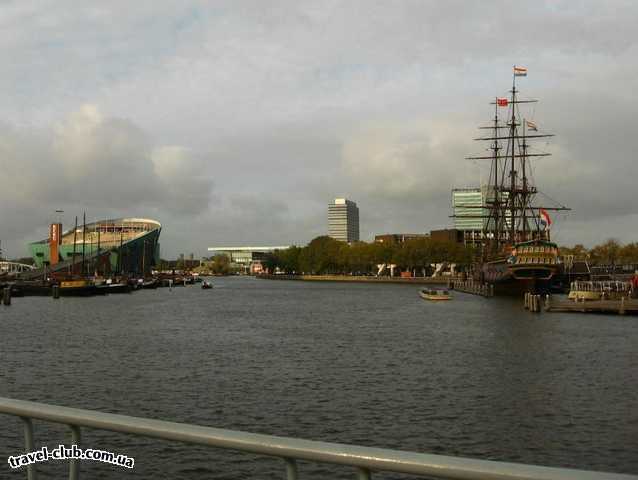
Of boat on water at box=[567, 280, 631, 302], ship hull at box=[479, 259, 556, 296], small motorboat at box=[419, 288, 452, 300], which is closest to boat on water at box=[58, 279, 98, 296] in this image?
small motorboat at box=[419, 288, 452, 300]

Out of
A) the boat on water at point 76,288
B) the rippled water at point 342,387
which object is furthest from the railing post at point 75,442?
the boat on water at point 76,288

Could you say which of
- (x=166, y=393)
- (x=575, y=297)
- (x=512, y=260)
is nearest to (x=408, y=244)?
(x=512, y=260)

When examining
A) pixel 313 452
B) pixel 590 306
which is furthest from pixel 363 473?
pixel 590 306

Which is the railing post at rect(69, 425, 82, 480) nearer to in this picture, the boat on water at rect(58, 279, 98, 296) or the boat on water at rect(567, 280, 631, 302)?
the boat on water at rect(567, 280, 631, 302)

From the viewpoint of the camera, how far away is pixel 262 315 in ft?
214

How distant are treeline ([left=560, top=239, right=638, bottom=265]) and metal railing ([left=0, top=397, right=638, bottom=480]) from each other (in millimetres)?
171696

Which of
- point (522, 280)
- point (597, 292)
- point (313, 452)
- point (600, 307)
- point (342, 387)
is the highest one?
point (313, 452)

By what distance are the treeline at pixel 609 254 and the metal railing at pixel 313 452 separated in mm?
171696

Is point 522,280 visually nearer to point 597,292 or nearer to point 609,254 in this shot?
point 597,292

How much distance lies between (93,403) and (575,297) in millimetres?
58152

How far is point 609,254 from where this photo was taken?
16788cm

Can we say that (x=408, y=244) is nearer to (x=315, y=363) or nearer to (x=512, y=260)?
(x=512, y=260)

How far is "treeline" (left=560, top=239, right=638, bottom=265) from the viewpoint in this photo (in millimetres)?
162875

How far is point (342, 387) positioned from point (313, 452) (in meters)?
21.9
